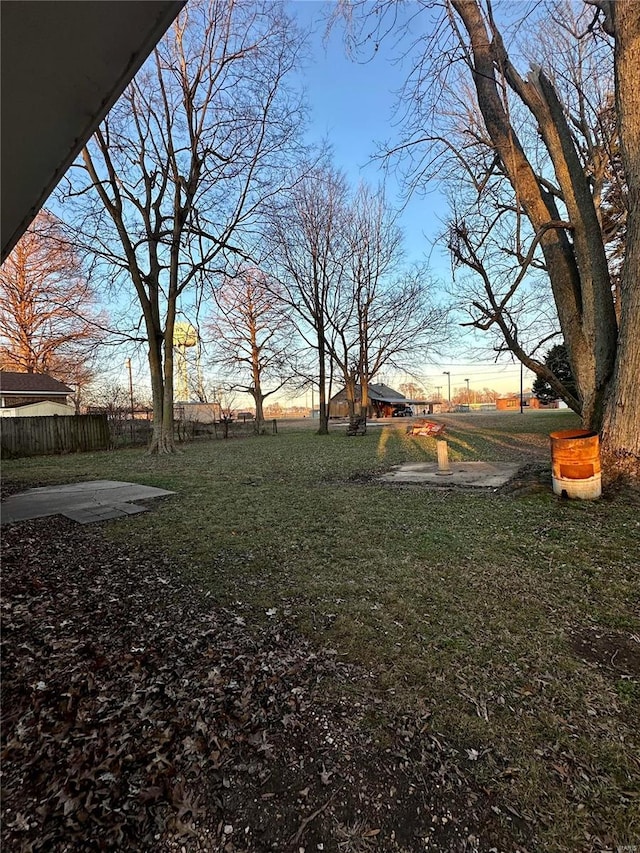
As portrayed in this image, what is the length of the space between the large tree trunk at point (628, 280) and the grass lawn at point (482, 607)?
63cm

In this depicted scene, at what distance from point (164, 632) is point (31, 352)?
26.8 meters

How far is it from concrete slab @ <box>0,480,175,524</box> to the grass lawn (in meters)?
0.51

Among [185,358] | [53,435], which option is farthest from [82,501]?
A: [185,358]

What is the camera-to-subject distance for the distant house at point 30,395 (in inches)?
846

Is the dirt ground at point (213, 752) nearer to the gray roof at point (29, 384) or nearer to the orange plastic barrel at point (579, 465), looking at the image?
the orange plastic barrel at point (579, 465)

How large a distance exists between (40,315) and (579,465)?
1030 inches

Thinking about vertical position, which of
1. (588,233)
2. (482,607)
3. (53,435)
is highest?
(588,233)

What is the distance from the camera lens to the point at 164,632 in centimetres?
228

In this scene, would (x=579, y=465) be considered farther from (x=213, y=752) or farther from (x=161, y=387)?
(x=161, y=387)

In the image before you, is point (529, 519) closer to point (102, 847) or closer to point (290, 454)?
point (102, 847)

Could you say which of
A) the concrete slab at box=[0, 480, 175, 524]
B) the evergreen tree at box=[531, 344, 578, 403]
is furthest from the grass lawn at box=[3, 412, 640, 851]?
the evergreen tree at box=[531, 344, 578, 403]

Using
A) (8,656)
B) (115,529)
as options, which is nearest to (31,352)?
(115,529)

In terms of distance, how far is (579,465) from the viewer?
183 inches

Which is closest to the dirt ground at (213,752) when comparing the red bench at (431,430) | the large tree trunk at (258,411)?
the red bench at (431,430)
